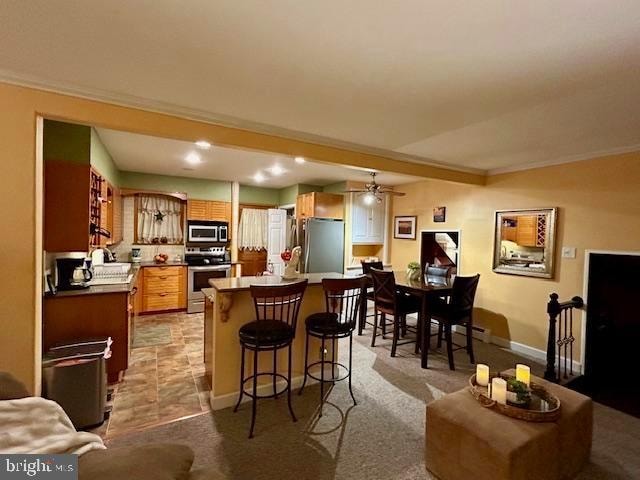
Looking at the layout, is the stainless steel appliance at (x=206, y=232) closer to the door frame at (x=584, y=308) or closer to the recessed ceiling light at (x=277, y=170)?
the recessed ceiling light at (x=277, y=170)

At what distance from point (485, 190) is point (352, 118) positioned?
288 cm

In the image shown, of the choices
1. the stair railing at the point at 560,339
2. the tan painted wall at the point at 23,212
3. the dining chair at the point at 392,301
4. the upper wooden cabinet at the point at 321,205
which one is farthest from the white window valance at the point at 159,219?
the stair railing at the point at 560,339

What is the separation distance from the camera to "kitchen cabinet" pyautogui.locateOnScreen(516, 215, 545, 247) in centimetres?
385

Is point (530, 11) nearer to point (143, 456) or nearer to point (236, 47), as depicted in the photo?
point (236, 47)

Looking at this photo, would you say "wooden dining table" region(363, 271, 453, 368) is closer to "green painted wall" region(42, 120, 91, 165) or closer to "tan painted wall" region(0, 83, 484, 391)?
"tan painted wall" region(0, 83, 484, 391)

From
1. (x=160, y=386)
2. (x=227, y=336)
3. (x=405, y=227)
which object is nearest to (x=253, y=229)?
(x=405, y=227)

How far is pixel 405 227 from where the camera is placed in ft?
19.0

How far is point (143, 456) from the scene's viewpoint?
923 millimetres

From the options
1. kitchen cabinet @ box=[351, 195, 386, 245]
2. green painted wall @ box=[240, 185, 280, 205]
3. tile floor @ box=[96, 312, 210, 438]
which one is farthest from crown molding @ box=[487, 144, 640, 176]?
tile floor @ box=[96, 312, 210, 438]

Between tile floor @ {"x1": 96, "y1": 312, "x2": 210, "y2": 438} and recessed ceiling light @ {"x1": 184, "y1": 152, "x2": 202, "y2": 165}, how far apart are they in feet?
8.25

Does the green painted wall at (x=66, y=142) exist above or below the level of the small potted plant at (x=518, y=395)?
above

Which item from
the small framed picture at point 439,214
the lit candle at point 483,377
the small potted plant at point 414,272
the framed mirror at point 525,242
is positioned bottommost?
the lit candle at point 483,377

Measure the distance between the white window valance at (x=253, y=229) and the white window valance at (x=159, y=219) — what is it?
1.22 m

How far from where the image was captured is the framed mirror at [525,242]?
376 cm
